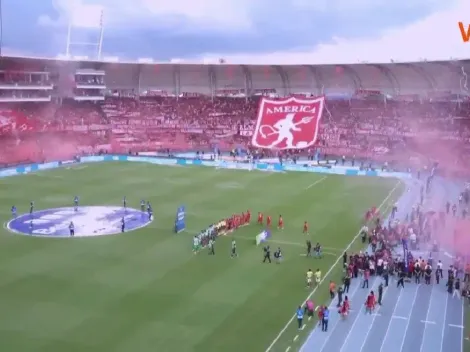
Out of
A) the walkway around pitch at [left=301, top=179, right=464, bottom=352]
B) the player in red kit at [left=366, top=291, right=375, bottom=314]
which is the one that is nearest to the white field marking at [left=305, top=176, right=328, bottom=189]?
the walkway around pitch at [left=301, top=179, right=464, bottom=352]

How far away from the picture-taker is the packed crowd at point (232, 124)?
2763 inches

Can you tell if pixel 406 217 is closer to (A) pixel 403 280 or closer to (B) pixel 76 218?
(A) pixel 403 280

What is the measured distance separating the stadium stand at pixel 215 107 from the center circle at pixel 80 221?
28202mm

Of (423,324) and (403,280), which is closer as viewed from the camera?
(423,324)

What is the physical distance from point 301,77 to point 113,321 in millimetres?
69519

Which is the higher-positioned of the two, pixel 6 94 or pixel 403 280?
pixel 6 94

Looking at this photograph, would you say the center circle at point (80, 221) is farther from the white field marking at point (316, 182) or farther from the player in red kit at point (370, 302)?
the white field marking at point (316, 182)

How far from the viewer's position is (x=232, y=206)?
4319cm

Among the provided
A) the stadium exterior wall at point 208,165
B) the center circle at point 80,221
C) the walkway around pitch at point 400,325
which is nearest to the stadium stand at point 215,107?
the stadium exterior wall at point 208,165

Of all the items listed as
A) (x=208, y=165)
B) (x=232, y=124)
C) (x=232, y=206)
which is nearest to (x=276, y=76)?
(x=232, y=124)

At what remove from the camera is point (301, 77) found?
86.9 metres

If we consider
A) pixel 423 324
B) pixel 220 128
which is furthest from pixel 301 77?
pixel 423 324

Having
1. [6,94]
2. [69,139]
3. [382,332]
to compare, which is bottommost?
[382,332]

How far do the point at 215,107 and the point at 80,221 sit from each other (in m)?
53.5
